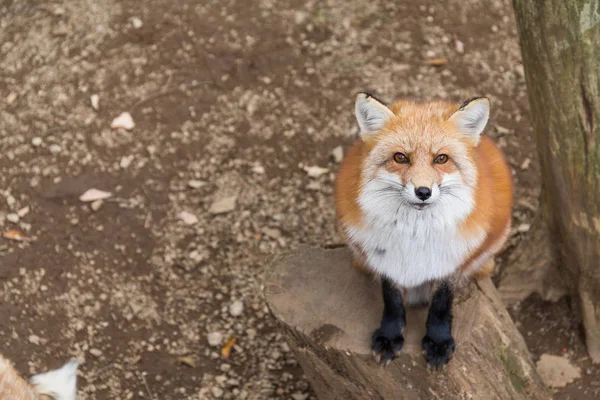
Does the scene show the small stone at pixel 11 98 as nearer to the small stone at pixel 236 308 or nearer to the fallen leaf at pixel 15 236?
the fallen leaf at pixel 15 236

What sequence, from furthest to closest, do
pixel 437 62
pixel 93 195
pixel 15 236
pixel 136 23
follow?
1. pixel 136 23
2. pixel 437 62
3. pixel 93 195
4. pixel 15 236

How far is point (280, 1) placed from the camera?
554 centimetres

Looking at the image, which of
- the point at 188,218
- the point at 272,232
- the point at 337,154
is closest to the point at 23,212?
the point at 188,218

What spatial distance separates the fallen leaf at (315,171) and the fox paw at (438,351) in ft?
6.43

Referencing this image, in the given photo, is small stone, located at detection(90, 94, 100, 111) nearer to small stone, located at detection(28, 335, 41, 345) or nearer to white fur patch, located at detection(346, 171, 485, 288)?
small stone, located at detection(28, 335, 41, 345)

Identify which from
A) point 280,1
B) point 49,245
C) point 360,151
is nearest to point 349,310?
point 360,151

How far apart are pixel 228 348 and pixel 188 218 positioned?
943 mm

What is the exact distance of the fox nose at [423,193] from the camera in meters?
2.47

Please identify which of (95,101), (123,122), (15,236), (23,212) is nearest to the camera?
(15,236)

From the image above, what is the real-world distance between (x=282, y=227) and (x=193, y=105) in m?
1.17

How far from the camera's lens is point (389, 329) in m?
2.97

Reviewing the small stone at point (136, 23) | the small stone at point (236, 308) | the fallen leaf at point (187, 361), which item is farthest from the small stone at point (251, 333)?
the small stone at point (136, 23)

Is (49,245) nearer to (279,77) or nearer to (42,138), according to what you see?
(42,138)

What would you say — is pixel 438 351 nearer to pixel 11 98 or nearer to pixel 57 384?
pixel 57 384
